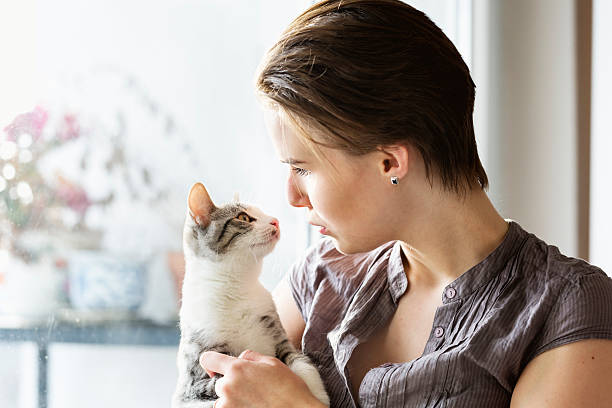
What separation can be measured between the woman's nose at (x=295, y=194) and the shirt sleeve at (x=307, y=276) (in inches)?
8.6

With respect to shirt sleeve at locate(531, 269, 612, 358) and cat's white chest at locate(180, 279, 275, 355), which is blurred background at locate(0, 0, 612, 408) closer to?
cat's white chest at locate(180, 279, 275, 355)

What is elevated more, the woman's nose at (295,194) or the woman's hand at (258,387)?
the woman's nose at (295,194)

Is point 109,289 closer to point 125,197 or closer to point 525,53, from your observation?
point 125,197

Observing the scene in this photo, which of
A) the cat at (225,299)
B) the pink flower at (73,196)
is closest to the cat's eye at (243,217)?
the cat at (225,299)

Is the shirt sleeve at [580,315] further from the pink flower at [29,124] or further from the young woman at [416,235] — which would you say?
the pink flower at [29,124]

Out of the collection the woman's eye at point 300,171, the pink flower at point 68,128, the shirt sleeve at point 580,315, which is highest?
the pink flower at point 68,128

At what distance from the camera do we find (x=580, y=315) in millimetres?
979

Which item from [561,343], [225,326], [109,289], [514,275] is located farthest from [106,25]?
[561,343]

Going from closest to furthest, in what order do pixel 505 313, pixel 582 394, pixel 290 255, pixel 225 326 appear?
pixel 582 394 → pixel 505 313 → pixel 225 326 → pixel 290 255

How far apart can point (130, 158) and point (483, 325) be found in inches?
32.7

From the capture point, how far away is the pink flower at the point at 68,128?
1.38 meters

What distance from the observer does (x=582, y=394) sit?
94 centimetres

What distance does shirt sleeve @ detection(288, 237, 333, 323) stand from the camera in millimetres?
1339

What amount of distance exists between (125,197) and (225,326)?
0.45 metres
